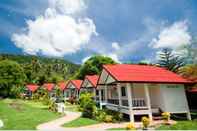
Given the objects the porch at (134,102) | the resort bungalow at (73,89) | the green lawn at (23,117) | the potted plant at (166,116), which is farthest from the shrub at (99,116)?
the resort bungalow at (73,89)

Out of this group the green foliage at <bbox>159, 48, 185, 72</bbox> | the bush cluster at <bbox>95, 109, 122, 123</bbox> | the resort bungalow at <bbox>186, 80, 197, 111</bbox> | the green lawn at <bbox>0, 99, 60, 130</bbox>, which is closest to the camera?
the green lawn at <bbox>0, 99, 60, 130</bbox>

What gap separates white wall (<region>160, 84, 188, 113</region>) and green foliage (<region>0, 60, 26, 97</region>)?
132 feet

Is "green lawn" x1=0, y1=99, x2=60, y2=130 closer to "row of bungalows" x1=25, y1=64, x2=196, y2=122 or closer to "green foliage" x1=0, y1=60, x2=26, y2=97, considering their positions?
"row of bungalows" x1=25, y1=64, x2=196, y2=122

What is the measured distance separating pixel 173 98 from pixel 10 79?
1611 inches

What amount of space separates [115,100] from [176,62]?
69.7 feet

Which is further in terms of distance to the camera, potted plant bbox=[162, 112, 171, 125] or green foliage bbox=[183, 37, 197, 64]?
green foliage bbox=[183, 37, 197, 64]

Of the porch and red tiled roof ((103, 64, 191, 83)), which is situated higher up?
red tiled roof ((103, 64, 191, 83))

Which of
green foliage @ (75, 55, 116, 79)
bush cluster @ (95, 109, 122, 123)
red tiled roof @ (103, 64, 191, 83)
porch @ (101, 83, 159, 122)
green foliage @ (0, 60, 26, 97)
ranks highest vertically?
green foliage @ (75, 55, 116, 79)

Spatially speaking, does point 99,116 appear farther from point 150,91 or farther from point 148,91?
point 150,91

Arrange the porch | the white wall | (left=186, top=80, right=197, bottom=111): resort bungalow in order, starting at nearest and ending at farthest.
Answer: the porch < the white wall < (left=186, top=80, right=197, bottom=111): resort bungalow

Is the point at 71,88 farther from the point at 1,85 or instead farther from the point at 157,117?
the point at 157,117

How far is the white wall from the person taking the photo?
20.8m

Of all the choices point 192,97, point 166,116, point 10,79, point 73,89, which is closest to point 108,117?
point 166,116

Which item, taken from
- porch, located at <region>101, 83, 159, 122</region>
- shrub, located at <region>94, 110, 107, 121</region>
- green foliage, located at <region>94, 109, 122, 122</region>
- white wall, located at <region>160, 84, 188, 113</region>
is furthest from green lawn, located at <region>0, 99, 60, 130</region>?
white wall, located at <region>160, 84, 188, 113</region>
